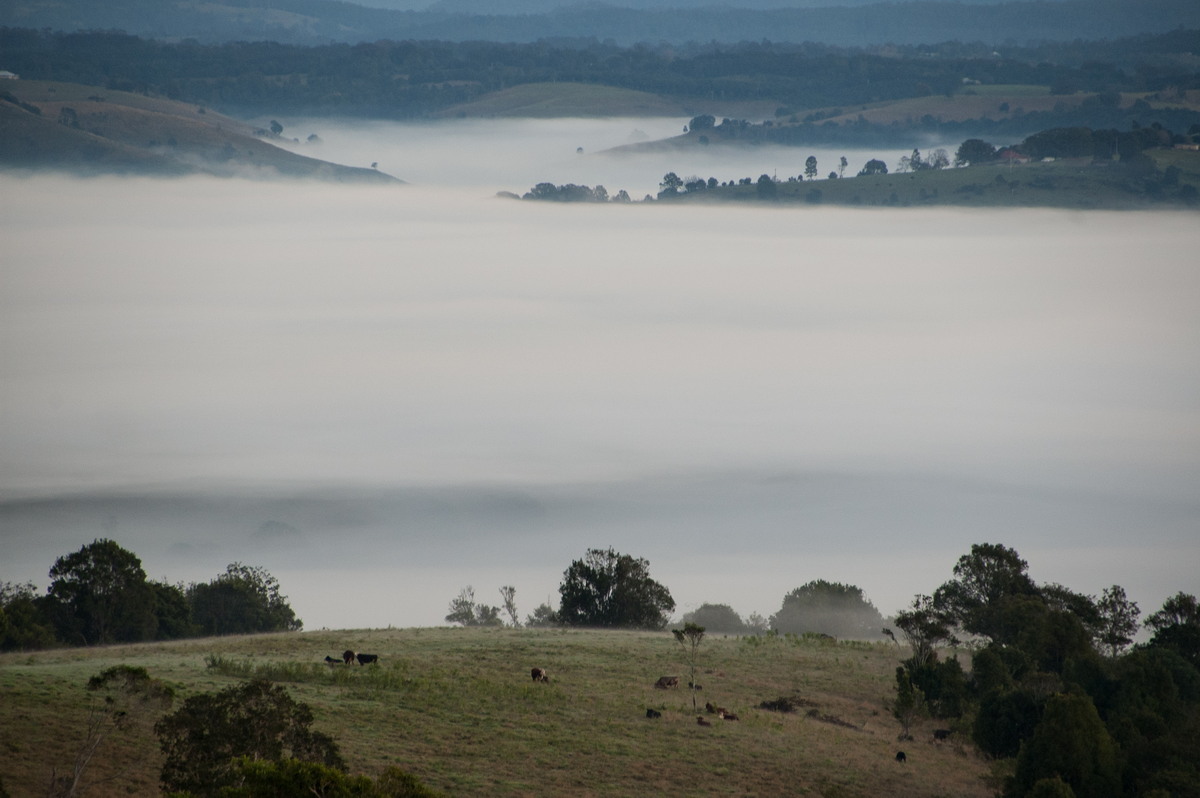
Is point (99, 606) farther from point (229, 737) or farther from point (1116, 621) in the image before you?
point (1116, 621)

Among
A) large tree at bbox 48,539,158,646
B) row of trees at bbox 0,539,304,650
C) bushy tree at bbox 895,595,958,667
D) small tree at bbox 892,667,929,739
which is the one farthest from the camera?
large tree at bbox 48,539,158,646

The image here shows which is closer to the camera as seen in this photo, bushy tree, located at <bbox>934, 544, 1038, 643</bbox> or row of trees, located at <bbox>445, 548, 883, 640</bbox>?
bushy tree, located at <bbox>934, 544, 1038, 643</bbox>

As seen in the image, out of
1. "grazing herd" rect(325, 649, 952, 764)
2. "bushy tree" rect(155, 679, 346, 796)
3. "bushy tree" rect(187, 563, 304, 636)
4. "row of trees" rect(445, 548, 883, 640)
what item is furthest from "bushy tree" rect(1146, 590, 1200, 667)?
"bushy tree" rect(187, 563, 304, 636)

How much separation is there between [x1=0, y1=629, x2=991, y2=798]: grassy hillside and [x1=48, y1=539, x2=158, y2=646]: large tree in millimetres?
11869

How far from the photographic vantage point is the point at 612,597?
7856 centimetres

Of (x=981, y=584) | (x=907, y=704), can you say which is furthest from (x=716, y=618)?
(x=907, y=704)

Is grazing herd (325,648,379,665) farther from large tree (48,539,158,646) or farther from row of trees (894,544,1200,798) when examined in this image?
large tree (48,539,158,646)

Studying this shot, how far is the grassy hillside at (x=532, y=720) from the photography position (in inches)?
1559

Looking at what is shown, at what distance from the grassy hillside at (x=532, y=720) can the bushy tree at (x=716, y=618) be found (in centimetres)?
5335

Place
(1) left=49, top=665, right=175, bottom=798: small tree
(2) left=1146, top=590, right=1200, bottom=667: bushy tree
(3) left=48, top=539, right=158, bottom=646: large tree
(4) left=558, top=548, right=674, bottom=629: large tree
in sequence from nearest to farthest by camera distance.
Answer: (1) left=49, top=665, right=175, bottom=798: small tree → (2) left=1146, top=590, right=1200, bottom=667: bushy tree → (3) left=48, top=539, right=158, bottom=646: large tree → (4) left=558, top=548, right=674, bottom=629: large tree

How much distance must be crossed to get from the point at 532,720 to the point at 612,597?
32.7 m

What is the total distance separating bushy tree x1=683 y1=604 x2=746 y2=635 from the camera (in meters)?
113

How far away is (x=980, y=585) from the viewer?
7425cm

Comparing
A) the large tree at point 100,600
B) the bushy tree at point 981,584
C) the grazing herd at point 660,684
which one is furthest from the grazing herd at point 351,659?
the bushy tree at point 981,584
